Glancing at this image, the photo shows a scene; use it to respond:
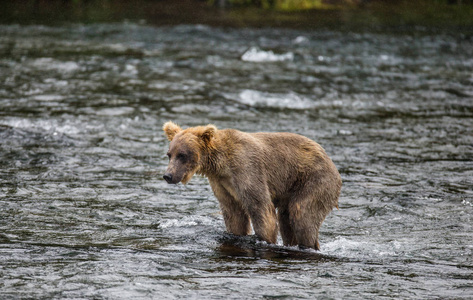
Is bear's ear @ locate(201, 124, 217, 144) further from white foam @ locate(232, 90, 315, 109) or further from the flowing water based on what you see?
white foam @ locate(232, 90, 315, 109)

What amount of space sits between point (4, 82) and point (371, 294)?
1218cm

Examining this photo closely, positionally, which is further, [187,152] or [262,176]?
[262,176]

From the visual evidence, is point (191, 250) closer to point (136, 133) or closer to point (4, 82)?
point (136, 133)

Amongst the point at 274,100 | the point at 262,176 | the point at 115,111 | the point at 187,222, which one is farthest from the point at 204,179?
the point at 274,100

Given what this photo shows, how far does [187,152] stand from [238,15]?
2395cm

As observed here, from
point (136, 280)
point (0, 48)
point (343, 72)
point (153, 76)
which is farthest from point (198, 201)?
point (0, 48)

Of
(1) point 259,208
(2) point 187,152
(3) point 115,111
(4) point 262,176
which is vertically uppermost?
(2) point 187,152

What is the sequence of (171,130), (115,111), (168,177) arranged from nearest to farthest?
(168,177) < (171,130) < (115,111)

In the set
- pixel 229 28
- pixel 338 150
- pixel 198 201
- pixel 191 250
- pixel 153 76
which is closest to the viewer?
pixel 191 250

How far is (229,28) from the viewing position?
81.0 feet

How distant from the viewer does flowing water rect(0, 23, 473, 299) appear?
539 cm

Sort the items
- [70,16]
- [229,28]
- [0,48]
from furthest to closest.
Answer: [70,16] < [229,28] < [0,48]

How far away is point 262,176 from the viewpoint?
20.7 ft

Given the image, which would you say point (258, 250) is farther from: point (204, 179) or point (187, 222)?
point (204, 179)
